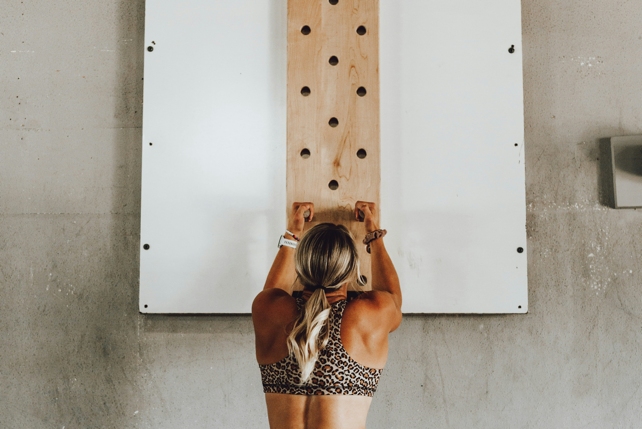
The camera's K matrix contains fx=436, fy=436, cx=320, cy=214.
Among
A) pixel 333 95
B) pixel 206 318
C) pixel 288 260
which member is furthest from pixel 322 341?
pixel 333 95

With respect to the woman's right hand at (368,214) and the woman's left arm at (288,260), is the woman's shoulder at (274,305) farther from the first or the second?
the woman's right hand at (368,214)

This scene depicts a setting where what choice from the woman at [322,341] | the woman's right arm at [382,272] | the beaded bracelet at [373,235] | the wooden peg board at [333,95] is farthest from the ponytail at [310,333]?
the wooden peg board at [333,95]

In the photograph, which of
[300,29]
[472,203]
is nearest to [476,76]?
[472,203]

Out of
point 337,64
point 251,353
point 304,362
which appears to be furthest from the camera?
point 251,353

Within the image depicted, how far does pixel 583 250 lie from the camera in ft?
5.61

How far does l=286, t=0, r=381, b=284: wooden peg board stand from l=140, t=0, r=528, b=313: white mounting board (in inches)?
4.4

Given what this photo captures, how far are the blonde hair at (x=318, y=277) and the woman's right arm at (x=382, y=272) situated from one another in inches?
6.4

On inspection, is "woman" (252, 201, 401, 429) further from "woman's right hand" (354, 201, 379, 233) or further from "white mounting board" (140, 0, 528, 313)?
"white mounting board" (140, 0, 528, 313)

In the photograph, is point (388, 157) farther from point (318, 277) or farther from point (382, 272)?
point (318, 277)

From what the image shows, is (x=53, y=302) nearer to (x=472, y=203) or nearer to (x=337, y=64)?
(x=337, y=64)

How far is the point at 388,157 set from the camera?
164 centimetres

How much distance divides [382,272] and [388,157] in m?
0.48

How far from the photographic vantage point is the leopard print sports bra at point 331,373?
1.10 meters

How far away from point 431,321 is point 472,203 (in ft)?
1.58
